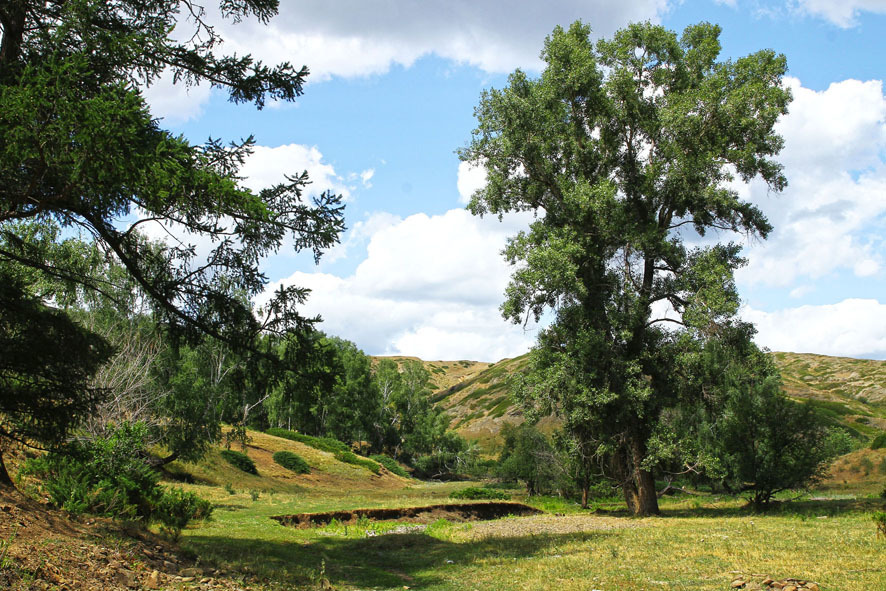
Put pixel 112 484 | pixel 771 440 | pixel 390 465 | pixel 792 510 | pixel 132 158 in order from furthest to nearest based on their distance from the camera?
pixel 390 465 → pixel 792 510 → pixel 771 440 → pixel 112 484 → pixel 132 158

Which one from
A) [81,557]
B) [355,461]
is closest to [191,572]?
[81,557]

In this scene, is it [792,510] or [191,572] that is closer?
[191,572]

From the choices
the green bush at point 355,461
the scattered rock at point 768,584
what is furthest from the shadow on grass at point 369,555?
the green bush at point 355,461

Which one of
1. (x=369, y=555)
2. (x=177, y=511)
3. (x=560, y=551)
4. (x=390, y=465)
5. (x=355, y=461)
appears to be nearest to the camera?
(x=560, y=551)

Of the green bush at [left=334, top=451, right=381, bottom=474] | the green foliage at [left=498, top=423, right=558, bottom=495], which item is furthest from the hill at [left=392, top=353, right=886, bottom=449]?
the green foliage at [left=498, top=423, right=558, bottom=495]

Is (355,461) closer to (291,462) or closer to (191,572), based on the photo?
(291,462)

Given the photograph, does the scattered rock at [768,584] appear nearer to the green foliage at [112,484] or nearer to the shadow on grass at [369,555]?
the shadow on grass at [369,555]

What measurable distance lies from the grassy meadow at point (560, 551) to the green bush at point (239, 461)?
16.4 meters

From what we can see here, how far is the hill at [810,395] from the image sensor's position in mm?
80500

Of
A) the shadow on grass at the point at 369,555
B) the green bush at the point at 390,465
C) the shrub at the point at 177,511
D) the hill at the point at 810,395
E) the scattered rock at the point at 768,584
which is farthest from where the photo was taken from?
the hill at the point at 810,395

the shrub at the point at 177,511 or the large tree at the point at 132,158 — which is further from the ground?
the large tree at the point at 132,158

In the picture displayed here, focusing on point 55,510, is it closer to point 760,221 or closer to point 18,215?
point 18,215

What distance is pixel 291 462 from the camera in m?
43.6

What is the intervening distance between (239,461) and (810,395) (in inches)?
3658
